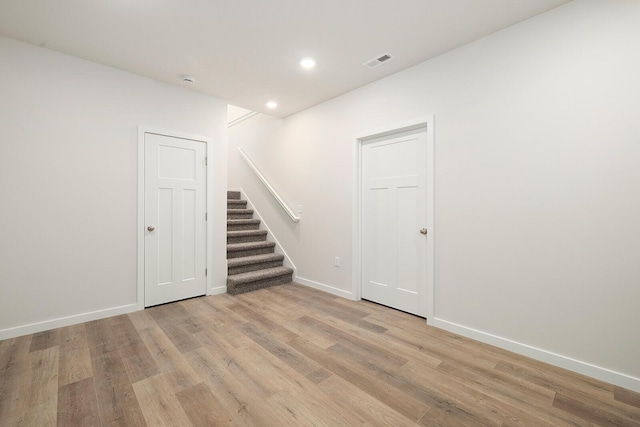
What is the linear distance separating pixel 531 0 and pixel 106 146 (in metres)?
3.94

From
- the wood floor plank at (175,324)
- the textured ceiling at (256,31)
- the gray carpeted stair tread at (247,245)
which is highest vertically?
the textured ceiling at (256,31)

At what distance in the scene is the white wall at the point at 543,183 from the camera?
182 cm

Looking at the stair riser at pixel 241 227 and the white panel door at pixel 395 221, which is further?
the stair riser at pixel 241 227

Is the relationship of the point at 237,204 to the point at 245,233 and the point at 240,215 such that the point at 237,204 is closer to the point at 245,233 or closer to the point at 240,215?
the point at 240,215

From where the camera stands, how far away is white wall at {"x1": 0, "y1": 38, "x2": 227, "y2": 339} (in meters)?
2.47

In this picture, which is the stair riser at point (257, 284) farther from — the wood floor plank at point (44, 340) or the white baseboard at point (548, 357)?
the white baseboard at point (548, 357)

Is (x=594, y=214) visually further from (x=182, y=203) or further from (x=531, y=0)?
(x=182, y=203)

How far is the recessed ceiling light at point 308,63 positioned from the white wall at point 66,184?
67.7 inches

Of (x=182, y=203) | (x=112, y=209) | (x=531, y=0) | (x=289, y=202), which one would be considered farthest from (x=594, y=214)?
(x=112, y=209)

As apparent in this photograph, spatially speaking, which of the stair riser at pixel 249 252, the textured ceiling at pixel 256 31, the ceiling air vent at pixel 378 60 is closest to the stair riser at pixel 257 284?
the stair riser at pixel 249 252

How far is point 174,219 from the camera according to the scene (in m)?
3.36

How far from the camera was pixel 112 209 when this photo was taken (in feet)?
9.65

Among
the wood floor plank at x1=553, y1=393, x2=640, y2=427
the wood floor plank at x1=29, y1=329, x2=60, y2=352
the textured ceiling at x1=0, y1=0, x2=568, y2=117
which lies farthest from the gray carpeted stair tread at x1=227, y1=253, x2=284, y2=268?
the wood floor plank at x1=553, y1=393, x2=640, y2=427

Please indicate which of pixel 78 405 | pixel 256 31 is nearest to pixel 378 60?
pixel 256 31
